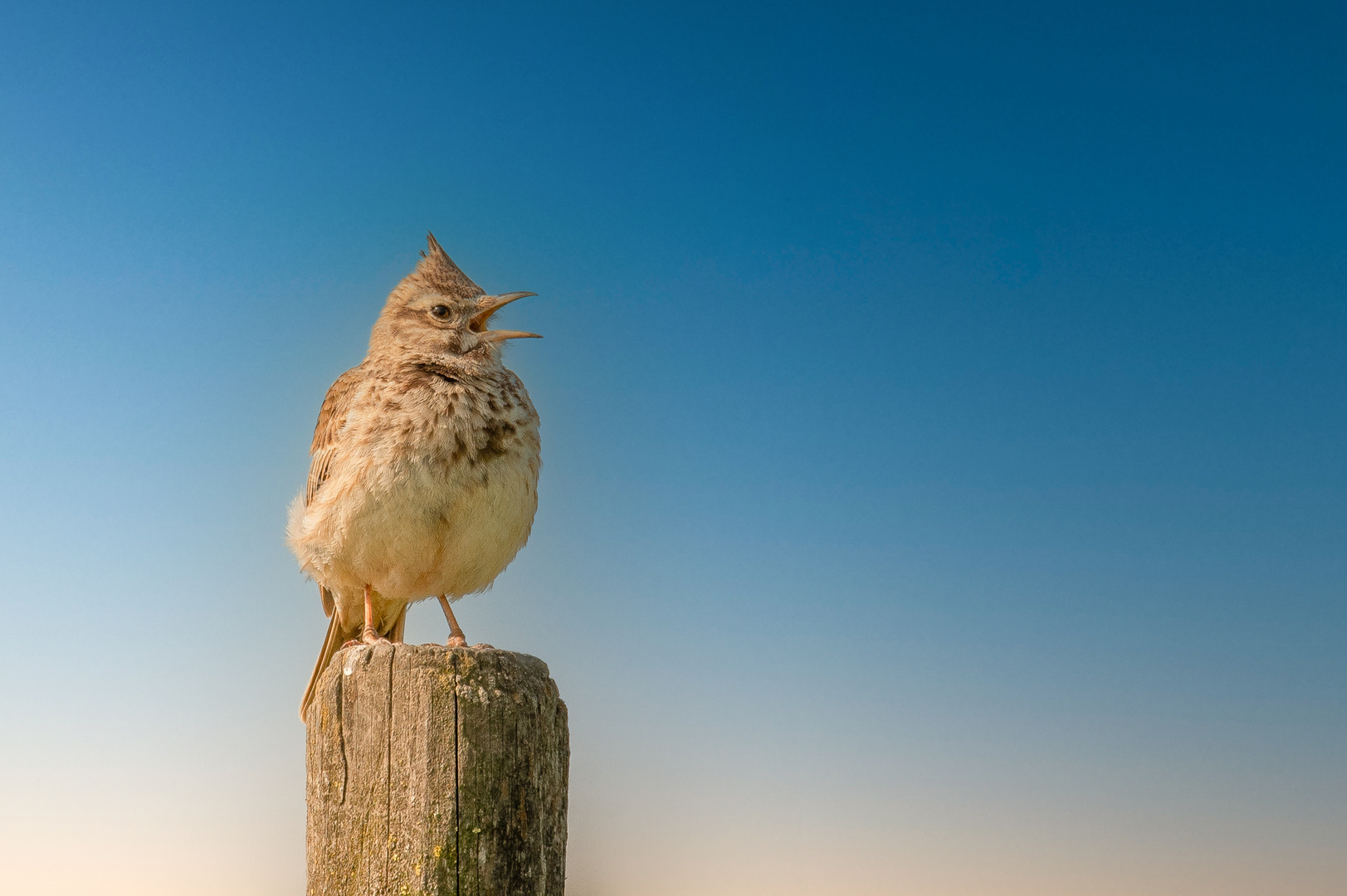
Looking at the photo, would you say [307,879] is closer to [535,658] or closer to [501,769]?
[501,769]

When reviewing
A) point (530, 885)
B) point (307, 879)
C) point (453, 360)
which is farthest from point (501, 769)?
point (453, 360)

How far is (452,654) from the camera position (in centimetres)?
366

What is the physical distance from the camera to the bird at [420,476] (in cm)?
561

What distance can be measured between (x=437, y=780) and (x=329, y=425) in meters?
3.20

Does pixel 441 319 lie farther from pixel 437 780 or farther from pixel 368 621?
pixel 437 780

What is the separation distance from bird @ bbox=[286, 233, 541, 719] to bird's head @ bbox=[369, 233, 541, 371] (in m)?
0.01

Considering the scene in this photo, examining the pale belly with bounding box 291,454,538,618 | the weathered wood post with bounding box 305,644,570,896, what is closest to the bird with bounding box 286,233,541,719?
the pale belly with bounding box 291,454,538,618

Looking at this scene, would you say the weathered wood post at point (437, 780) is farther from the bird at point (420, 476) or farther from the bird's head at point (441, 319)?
the bird's head at point (441, 319)

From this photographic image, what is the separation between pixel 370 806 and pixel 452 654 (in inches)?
22.5

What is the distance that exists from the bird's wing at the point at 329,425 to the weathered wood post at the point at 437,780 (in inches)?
99.6

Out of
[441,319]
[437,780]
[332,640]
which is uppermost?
[441,319]

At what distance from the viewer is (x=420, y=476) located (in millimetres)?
5578

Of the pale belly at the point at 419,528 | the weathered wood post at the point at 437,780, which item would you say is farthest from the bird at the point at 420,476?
the weathered wood post at the point at 437,780

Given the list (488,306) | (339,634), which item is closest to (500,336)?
(488,306)
